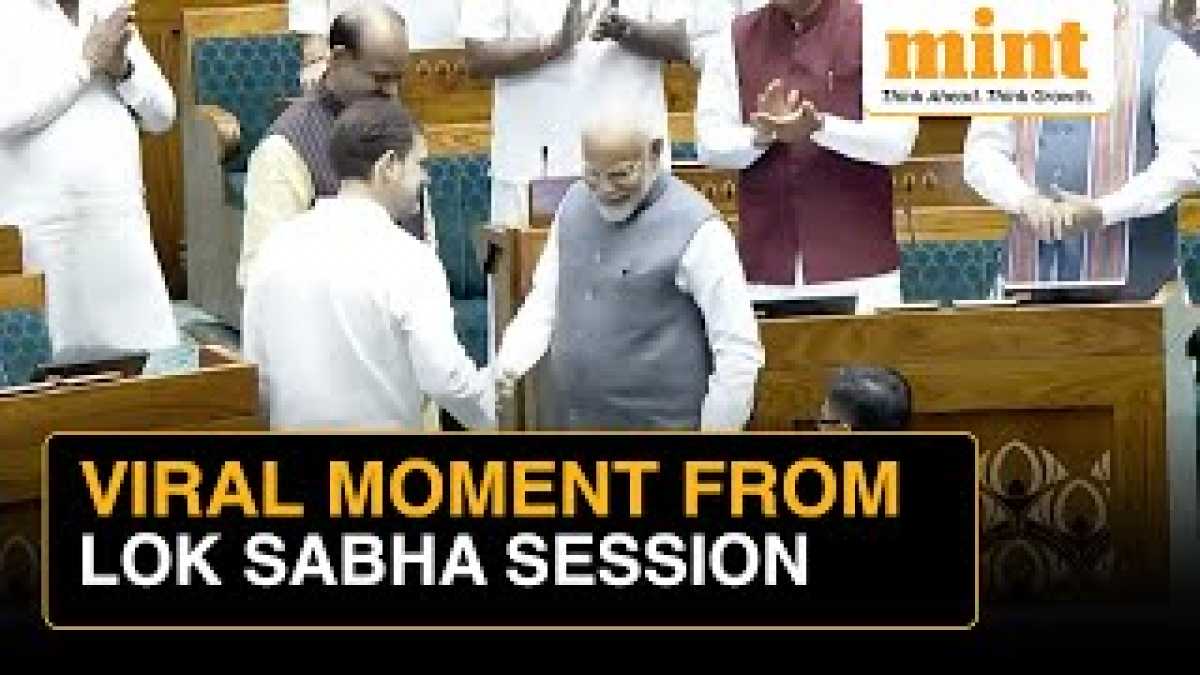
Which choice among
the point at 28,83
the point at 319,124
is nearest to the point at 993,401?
the point at 319,124

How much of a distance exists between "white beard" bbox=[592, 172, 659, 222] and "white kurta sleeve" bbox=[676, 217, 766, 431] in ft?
0.31

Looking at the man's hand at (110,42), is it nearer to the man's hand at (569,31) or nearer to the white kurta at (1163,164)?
the man's hand at (569,31)

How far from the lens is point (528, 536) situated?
3662 millimetres

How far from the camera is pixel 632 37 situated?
5727 mm

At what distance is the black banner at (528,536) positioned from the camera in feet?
11.9

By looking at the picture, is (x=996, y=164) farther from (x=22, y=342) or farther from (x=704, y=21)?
(x=22, y=342)

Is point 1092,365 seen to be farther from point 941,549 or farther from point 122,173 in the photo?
point 122,173

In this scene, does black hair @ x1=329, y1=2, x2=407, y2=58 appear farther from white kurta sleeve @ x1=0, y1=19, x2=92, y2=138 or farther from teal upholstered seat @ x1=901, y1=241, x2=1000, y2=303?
teal upholstered seat @ x1=901, y1=241, x2=1000, y2=303

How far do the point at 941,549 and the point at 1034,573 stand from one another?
740mm

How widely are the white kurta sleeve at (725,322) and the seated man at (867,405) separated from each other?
0.34 metres

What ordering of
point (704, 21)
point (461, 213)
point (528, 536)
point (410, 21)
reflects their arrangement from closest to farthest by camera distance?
1. point (528, 536)
2. point (704, 21)
3. point (461, 213)
4. point (410, 21)

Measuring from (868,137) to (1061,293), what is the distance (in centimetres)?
38

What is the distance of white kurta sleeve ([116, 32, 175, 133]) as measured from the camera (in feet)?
18.1

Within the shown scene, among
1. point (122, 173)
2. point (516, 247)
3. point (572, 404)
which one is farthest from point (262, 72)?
point (572, 404)
